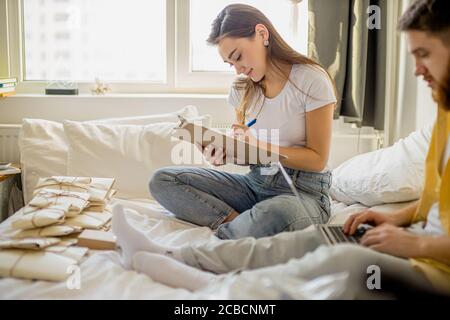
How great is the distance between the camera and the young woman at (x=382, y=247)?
3.44 ft

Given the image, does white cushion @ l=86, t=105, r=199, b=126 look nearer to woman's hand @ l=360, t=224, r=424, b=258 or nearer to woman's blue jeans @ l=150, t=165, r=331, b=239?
woman's blue jeans @ l=150, t=165, r=331, b=239

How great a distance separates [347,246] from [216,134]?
0.63 metres

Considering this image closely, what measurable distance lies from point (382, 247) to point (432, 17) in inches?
18.5

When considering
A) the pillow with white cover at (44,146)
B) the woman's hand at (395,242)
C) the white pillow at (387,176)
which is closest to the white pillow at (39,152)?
the pillow with white cover at (44,146)

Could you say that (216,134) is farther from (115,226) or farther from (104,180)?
(104,180)

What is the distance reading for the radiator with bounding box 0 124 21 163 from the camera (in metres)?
2.42

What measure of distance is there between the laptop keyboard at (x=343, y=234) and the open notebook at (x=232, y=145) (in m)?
0.31

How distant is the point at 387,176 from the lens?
176 cm

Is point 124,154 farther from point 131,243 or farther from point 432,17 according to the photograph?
point 432,17

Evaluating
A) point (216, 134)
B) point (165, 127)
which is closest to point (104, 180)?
point (165, 127)

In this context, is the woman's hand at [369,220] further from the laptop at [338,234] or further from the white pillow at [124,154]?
the white pillow at [124,154]

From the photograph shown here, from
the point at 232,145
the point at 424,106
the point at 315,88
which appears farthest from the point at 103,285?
the point at 424,106

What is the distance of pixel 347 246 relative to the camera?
1051 millimetres

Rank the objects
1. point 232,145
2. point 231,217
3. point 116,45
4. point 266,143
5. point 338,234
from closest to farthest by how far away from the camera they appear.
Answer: point 338,234, point 232,145, point 266,143, point 231,217, point 116,45
